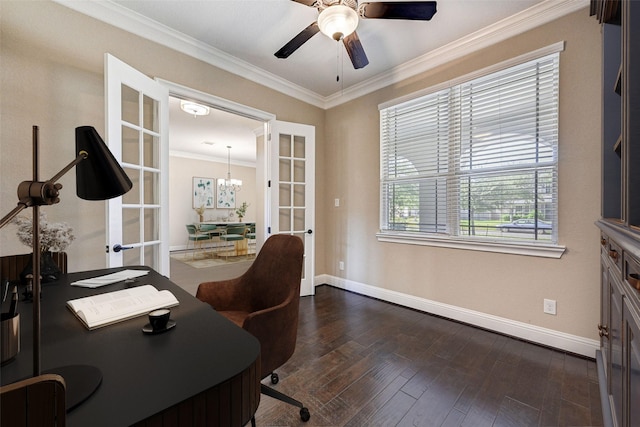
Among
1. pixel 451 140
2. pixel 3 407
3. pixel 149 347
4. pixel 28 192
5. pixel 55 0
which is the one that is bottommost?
pixel 149 347

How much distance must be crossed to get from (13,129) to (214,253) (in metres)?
5.29

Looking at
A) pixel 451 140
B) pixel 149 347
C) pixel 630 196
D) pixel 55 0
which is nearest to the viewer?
pixel 149 347

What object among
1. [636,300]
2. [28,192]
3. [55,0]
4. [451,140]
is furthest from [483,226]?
[55,0]

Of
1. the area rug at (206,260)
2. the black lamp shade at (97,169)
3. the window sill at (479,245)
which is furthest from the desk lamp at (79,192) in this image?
the area rug at (206,260)

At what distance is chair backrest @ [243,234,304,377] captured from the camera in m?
1.29

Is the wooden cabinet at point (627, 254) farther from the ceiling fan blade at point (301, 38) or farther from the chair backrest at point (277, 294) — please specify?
the ceiling fan blade at point (301, 38)

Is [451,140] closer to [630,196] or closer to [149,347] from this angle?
[630,196]

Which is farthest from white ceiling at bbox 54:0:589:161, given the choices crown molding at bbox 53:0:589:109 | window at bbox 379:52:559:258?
window at bbox 379:52:559:258

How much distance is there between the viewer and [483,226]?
2.50m

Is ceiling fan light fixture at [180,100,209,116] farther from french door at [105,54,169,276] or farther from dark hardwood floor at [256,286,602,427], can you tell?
dark hardwood floor at [256,286,602,427]

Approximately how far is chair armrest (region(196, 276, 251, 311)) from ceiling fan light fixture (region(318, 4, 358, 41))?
179 cm

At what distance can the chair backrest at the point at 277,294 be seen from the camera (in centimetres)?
129

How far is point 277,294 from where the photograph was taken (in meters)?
1.63

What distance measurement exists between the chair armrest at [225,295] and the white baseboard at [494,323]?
77.9 inches
